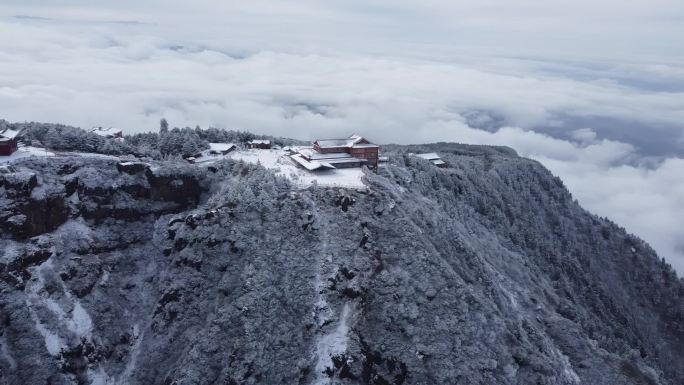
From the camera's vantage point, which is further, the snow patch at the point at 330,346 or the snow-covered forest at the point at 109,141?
the snow-covered forest at the point at 109,141

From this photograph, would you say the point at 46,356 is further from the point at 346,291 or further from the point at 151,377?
the point at 346,291

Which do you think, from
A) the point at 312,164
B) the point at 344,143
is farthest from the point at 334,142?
the point at 312,164

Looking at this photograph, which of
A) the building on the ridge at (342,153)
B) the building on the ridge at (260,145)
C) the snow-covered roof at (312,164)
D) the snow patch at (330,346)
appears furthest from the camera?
the building on the ridge at (260,145)

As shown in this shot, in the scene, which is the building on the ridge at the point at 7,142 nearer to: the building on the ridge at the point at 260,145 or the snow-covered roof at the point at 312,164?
the building on the ridge at the point at 260,145

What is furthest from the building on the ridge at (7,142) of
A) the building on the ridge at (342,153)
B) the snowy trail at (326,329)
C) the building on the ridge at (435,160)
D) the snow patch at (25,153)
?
the building on the ridge at (435,160)

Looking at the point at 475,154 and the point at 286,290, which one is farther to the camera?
the point at 475,154

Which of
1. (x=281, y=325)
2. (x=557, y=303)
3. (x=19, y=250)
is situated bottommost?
(x=557, y=303)

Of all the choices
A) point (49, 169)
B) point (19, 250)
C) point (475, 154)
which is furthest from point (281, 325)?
point (475, 154)

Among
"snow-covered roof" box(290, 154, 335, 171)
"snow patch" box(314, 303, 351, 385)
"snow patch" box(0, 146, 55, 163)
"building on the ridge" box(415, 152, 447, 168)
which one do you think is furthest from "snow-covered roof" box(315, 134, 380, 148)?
"snow patch" box(0, 146, 55, 163)
